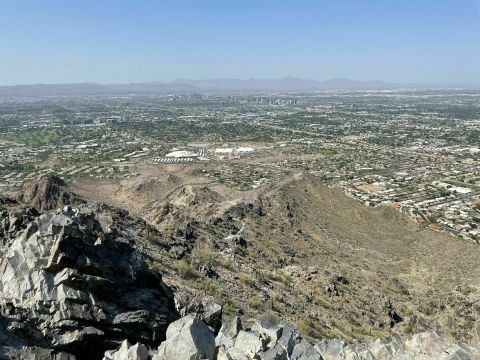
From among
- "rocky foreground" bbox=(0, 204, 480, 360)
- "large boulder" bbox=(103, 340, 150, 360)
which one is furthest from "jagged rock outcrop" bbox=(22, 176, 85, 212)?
"large boulder" bbox=(103, 340, 150, 360)

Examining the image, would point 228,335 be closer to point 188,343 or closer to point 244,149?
point 188,343

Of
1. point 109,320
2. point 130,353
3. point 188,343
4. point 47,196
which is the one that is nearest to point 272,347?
point 188,343

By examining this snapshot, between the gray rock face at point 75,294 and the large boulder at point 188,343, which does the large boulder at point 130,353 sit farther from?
the gray rock face at point 75,294

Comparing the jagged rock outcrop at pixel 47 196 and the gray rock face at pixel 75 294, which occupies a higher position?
the gray rock face at pixel 75 294

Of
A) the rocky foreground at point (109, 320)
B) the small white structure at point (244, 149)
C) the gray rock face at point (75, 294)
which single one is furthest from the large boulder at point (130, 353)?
the small white structure at point (244, 149)

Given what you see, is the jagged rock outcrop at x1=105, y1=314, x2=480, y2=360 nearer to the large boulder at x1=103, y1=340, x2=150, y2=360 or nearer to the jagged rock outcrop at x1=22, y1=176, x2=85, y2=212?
the large boulder at x1=103, y1=340, x2=150, y2=360

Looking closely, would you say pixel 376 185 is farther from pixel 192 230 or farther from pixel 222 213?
pixel 192 230
